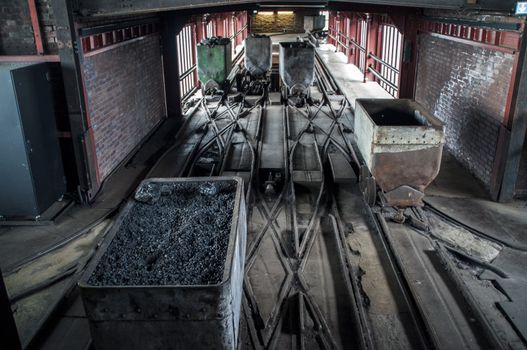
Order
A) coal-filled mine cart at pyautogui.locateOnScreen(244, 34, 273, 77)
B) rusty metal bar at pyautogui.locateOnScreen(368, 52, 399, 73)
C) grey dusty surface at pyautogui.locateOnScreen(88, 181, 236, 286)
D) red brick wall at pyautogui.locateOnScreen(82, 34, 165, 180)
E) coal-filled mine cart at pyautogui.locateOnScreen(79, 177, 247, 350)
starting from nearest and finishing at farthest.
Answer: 1. coal-filled mine cart at pyautogui.locateOnScreen(79, 177, 247, 350)
2. grey dusty surface at pyautogui.locateOnScreen(88, 181, 236, 286)
3. red brick wall at pyautogui.locateOnScreen(82, 34, 165, 180)
4. rusty metal bar at pyautogui.locateOnScreen(368, 52, 399, 73)
5. coal-filled mine cart at pyautogui.locateOnScreen(244, 34, 273, 77)

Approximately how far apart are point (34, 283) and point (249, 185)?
12.2ft

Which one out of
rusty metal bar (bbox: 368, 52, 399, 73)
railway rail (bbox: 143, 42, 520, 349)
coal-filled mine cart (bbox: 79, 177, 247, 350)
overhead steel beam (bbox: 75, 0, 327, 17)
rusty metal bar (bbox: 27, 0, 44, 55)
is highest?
overhead steel beam (bbox: 75, 0, 327, 17)

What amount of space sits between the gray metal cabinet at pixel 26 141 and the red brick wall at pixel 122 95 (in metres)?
0.79

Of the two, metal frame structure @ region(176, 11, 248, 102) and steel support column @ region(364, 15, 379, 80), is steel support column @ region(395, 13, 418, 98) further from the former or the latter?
metal frame structure @ region(176, 11, 248, 102)

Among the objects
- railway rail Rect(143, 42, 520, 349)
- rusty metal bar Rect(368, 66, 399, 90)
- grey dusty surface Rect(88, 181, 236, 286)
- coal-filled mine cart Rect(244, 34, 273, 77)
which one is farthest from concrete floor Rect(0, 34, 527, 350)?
coal-filled mine cart Rect(244, 34, 273, 77)

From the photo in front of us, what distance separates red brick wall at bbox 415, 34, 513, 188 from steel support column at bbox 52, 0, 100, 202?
6.86 metres

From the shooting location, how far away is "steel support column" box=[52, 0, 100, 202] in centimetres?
658

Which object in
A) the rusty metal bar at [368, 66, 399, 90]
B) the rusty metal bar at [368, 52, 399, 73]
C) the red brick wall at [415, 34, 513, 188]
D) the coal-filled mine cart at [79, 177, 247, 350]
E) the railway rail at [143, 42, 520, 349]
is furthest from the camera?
the rusty metal bar at [368, 52, 399, 73]

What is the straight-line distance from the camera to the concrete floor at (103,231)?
4707 millimetres

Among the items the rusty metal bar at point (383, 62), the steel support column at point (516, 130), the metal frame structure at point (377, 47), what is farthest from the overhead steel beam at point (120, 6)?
the rusty metal bar at point (383, 62)

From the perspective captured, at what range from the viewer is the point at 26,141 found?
20.7 feet

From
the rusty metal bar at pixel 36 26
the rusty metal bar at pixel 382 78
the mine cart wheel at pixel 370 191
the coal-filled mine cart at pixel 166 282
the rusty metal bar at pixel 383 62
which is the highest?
the rusty metal bar at pixel 36 26

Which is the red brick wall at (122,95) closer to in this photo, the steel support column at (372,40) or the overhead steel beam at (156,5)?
the overhead steel beam at (156,5)

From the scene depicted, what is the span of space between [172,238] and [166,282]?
79cm
